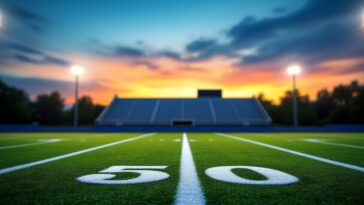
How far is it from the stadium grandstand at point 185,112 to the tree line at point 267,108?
17892 millimetres

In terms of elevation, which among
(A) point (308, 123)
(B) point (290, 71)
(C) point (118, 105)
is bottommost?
(A) point (308, 123)

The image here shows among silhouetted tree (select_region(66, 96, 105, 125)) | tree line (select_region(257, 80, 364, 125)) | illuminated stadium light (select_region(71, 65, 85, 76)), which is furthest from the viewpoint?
silhouetted tree (select_region(66, 96, 105, 125))


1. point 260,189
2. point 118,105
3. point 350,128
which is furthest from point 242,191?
point 118,105

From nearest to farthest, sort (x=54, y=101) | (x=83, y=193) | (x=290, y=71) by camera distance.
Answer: (x=83, y=193), (x=290, y=71), (x=54, y=101)

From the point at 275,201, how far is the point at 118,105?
38554 millimetres

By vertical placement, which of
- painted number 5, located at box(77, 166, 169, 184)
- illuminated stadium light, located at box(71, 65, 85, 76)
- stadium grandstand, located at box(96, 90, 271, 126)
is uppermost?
illuminated stadium light, located at box(71, 65, 85, 76)

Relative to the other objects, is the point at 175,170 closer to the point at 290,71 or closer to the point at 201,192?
the point at 201,192

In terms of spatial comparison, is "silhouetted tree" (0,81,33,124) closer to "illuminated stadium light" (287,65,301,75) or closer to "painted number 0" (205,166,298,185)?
"illuminated stadium light" (287,65,301,75)

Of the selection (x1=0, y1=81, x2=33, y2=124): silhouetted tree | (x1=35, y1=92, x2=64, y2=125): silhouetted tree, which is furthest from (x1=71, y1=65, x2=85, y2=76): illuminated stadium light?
(x1=35, y1=92, x2=64, y2=125): silhouetted tree

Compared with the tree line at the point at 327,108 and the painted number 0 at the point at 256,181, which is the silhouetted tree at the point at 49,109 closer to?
the tree line at the point at 327,108

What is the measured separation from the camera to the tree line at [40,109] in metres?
49.9

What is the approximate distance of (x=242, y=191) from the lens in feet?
8.03

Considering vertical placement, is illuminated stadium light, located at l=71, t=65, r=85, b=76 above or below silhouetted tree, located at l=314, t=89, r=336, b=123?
above

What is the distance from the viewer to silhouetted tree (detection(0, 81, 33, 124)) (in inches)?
1934
